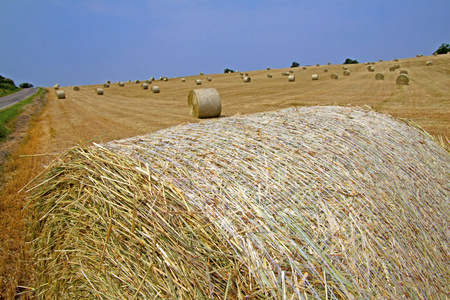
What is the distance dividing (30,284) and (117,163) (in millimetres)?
2017

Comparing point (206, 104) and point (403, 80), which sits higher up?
point (206, 104)

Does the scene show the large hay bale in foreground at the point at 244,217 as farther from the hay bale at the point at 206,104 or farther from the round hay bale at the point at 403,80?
the round hay bale at the point at 403,80

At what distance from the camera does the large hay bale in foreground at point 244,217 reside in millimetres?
1854

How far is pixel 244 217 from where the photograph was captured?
6.46 ft

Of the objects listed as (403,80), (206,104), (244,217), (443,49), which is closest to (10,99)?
(206,104)

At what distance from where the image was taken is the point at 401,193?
2.86m

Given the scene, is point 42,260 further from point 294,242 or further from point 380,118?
point 380,118

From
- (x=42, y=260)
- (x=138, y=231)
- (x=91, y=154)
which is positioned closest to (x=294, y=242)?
(x=138, y=231)

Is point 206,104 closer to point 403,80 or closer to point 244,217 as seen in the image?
point 244,217

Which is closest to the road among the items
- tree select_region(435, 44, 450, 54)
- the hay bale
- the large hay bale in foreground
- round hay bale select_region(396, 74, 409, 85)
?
the hay bale

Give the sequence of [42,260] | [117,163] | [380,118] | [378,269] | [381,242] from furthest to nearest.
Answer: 1. [380,118]
2. [42,260]
3. [117,163]
4. [381,242]
5. [378,269]

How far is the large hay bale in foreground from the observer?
1.85m

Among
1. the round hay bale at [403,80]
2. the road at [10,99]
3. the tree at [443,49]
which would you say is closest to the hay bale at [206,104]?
the round hay bale at [403,80]

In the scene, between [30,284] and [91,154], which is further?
[30,284]
